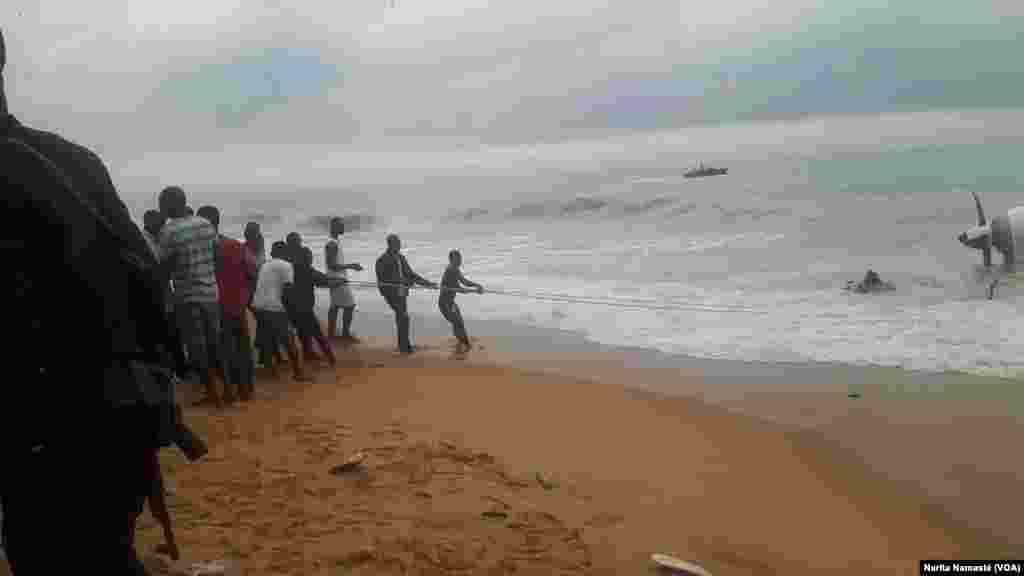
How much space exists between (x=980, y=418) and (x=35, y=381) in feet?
25.0

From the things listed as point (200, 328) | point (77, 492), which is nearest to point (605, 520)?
point (77, 492)

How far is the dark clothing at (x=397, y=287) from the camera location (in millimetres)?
10539

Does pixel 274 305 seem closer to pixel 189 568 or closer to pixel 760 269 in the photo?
pixel 189 568

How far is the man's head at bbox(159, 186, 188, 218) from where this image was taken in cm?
620

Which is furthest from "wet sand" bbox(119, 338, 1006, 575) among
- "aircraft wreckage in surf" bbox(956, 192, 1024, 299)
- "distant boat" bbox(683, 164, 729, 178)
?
"distant boat" bbox(683, 164, 729, 178)

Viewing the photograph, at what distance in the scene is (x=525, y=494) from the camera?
191 inches

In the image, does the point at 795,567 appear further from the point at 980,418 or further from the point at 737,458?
the point at 980,418

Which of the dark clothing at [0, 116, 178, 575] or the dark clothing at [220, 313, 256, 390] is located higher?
the dark clothing at [0, 116, 178, 575]

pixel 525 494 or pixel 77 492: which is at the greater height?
pixel 77 492

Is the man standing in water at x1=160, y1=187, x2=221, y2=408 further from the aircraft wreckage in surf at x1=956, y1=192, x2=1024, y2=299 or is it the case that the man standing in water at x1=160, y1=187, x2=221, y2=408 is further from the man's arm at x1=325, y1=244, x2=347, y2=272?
the aircraft wreckage in surf at x1=956, y1=192, x2=1024, y2=299

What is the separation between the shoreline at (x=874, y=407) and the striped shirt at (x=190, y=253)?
4.42 m

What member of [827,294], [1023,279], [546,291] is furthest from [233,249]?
[1023,279]

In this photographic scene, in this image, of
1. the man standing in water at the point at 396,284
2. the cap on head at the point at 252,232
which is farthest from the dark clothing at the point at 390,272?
the cap on head at the point at 252,232

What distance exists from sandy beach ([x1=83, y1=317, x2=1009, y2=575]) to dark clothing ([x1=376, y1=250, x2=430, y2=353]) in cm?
290
